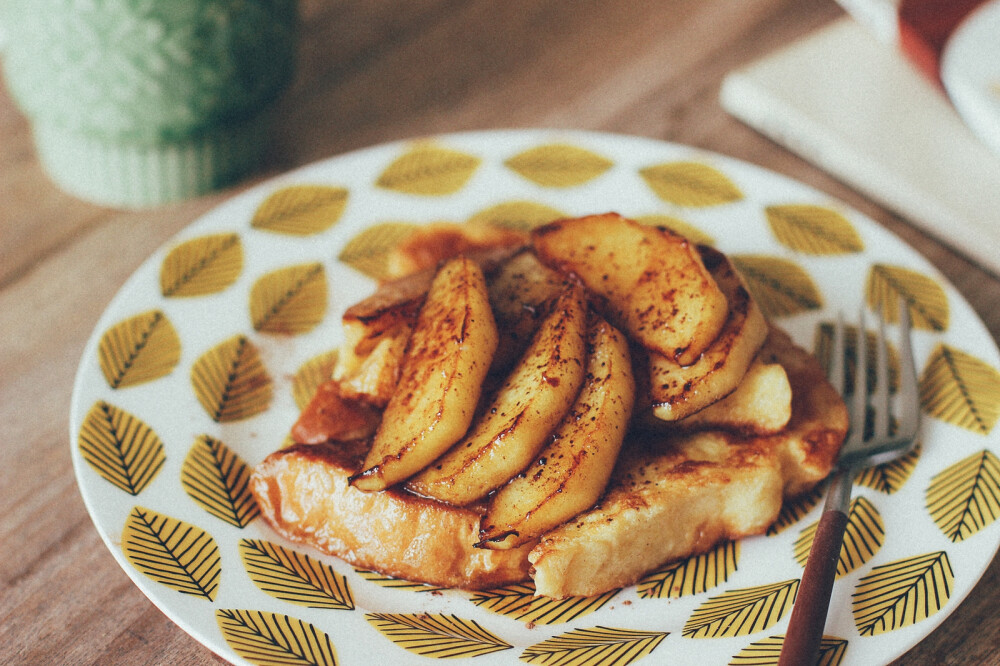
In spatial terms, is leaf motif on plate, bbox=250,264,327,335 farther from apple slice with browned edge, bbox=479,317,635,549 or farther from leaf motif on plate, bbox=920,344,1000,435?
leaf motif on plate, bbox=920,344,1000,435

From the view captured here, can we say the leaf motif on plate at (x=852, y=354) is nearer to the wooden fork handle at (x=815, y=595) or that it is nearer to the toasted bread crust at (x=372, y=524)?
the wooden fork handle at (x=815, y=595)

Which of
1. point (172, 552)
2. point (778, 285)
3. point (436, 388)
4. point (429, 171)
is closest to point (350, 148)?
point (429, 171)

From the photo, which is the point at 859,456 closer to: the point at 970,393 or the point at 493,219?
the point at 970,393

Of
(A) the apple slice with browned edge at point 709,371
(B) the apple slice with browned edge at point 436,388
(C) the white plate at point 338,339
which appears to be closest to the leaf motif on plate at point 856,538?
(C) the white plate at point 338,339

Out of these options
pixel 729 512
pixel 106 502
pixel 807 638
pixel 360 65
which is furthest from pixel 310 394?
pixel 360 65

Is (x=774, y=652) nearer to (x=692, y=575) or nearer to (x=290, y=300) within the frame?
(x=692, y=575)
